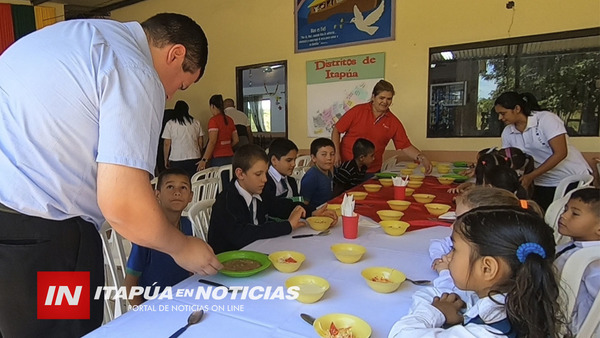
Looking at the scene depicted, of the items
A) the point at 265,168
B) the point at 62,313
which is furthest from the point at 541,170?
the point at 62,313

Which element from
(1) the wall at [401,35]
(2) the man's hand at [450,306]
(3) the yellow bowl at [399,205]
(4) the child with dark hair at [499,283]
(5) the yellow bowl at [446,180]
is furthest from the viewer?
(1) the wall at [401,35]

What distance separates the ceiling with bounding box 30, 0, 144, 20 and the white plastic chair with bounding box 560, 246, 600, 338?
738cm

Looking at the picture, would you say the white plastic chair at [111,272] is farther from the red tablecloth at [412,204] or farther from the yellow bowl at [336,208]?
the red tablecloth at [412,204]

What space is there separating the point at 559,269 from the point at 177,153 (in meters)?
4.22

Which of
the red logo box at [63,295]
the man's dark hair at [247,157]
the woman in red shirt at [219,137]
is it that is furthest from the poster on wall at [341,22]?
the red logo box at [63,295]

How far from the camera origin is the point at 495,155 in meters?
2.64

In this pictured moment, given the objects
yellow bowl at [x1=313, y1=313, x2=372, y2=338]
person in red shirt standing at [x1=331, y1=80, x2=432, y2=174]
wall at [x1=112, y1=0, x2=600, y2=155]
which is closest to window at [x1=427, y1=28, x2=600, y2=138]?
wall at [x1=112, y1=0, x2=600, y2=155]

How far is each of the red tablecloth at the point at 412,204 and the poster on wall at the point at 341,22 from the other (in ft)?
7.84

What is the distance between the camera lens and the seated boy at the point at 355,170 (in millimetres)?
3232

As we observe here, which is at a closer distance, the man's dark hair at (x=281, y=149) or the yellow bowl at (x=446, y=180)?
the man's dark hair at (x=281, y=149)

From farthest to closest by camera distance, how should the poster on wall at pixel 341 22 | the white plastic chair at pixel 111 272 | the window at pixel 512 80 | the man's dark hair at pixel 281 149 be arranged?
the poster on wall at pixel 341 22, the window at pixel 512 80, the man's dark hair at pixel 281 149, the white plastic chair at pixel 111 272

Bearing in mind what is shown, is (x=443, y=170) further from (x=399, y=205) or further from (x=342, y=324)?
(x=342, y=324)

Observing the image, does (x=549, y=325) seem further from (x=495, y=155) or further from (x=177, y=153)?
(x=177, y=153)

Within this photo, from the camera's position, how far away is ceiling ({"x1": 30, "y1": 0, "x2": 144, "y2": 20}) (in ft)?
22.1
